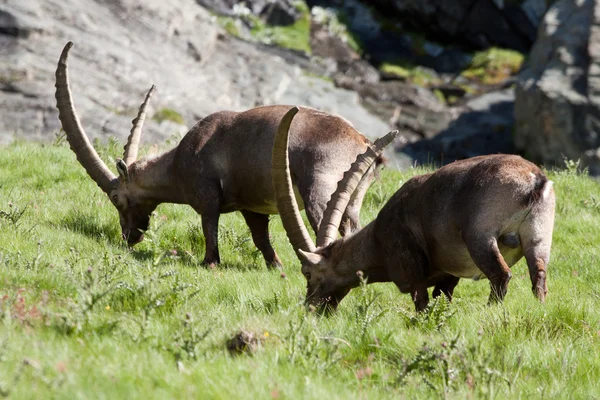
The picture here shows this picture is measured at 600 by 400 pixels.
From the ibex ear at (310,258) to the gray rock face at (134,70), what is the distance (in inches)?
397

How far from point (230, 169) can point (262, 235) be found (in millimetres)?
894

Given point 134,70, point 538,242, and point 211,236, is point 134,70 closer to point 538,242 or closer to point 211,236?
point 211,236

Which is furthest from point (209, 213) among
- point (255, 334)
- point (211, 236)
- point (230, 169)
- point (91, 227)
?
point (255, 334)

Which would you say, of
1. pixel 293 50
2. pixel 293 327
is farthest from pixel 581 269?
pixel 293 50

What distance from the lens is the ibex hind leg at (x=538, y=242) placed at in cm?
707

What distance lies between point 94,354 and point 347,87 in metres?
27.1

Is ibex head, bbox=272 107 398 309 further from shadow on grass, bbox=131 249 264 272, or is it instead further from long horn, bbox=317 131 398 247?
shadow on grass, bbox=131 249 264 272

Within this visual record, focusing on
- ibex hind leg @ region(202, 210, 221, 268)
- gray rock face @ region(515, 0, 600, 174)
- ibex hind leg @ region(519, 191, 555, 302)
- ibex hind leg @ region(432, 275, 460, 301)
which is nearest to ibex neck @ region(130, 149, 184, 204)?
ibex hind leg @ region(202, 210, 221, 268)

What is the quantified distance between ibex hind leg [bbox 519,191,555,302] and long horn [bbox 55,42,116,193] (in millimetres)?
5712

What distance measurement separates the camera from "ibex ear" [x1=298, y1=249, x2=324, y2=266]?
7.77 meters

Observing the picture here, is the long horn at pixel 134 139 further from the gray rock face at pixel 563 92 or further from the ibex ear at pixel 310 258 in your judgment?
the gray rock face at pixel 563 92

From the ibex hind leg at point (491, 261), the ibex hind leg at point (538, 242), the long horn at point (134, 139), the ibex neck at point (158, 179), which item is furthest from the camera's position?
the long horn at point (134, 139)

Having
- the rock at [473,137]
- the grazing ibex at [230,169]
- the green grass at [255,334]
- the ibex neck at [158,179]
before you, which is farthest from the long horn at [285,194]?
the rock at [473,137]

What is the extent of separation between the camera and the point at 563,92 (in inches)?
1005
